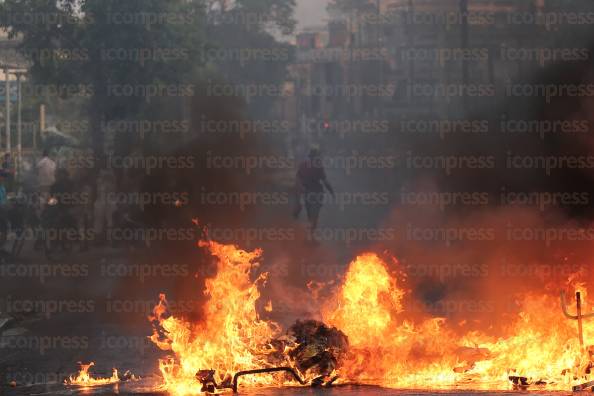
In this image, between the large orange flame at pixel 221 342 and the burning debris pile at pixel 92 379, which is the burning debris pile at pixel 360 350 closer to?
the large orange flame at pixel 221 342

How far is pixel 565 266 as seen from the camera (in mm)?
15789

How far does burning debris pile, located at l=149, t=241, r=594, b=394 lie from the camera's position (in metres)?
10.3

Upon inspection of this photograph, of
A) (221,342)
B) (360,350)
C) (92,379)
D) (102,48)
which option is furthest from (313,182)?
(221,342)

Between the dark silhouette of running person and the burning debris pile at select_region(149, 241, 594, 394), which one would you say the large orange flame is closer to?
the burning debris pile at select_region(149, 241, 594, 394)

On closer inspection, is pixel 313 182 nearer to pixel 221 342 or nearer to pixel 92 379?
pixel 92 379

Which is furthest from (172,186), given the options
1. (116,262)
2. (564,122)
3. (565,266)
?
(565,266)

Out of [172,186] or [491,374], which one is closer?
[491,374]

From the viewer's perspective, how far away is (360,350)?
34.8 feet

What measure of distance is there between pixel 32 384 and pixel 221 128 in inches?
763

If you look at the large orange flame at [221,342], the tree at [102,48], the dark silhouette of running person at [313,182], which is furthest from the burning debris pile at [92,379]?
the tree at [102,48]

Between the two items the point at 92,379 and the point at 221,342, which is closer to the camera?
the point at 221,342

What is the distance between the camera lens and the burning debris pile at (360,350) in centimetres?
1028

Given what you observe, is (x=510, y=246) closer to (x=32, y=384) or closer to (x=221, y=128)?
(x=32, y=384)

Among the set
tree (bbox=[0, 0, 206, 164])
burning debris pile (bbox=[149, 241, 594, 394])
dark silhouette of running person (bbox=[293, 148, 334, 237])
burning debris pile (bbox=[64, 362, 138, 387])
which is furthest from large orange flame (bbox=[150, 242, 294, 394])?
tree (bbox=[0, 0, 206, 164])
